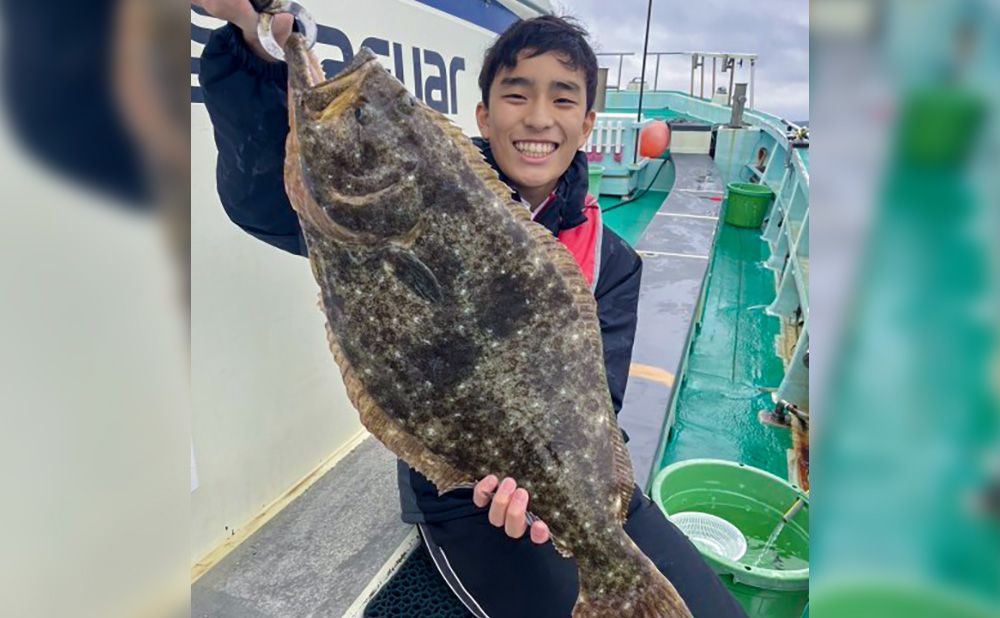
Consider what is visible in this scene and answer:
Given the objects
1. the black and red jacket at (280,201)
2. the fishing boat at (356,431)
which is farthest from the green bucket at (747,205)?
the black and red jacket at (280,201)

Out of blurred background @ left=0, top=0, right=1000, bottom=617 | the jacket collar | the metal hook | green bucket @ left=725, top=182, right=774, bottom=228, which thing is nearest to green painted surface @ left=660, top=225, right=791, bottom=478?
green bucket @ left=725, top=182, right=774, bottom=228

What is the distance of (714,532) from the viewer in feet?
12.9

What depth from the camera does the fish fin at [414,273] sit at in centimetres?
167

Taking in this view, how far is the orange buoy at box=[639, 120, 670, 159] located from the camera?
605 inches

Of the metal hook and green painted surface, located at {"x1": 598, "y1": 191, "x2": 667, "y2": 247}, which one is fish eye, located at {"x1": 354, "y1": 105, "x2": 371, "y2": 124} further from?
green painted surface, located at {"x1": 598, "y1": 191, "x2": 667, "y2": 247}

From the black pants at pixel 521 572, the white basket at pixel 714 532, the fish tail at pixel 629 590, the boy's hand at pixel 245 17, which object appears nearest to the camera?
the boy's hand at pixel 245 17

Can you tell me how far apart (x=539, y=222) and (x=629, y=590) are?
1368 mm

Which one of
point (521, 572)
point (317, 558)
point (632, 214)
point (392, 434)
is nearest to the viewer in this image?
point (392, 434)

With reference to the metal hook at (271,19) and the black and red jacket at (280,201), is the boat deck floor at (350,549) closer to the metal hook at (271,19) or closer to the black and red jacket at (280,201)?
the black and red jacket at (280,201)

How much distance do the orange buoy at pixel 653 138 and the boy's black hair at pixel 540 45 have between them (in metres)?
13.8

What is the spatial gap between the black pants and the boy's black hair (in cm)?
174

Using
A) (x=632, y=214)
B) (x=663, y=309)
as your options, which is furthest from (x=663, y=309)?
(x=632, y=214)

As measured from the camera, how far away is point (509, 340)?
5.73ft
